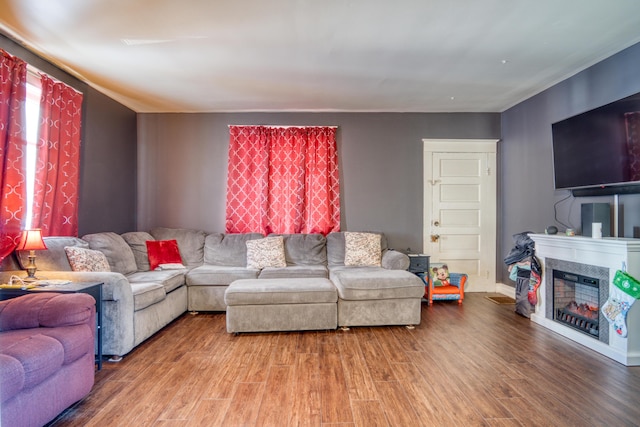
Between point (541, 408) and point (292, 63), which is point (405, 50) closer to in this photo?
point (292, 63)

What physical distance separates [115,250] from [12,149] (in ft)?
4.28

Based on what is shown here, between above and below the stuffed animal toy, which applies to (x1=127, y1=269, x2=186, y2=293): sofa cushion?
above

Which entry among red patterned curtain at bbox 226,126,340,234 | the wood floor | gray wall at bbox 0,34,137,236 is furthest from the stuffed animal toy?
gray wall at bbox 0,34,137,236

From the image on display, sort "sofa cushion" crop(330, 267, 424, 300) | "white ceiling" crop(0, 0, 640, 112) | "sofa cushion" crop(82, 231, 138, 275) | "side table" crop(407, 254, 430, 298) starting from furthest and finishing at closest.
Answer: "side table" crop(407, 254, 430, 298) → "sofa cushion" crop(82, 231, 138, 275) → "sofa cushion" crop(330, 267, 424, 300) → "white ceiling" crop(0, 0, 640, 112)

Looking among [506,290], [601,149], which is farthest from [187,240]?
[601,149]

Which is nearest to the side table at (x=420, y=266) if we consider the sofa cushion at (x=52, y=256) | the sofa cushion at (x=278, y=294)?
the sofa cushion at (x=278, y=294)

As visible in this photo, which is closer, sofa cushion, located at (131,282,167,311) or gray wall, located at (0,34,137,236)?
sofa cushion, located at (131,282,167,311)

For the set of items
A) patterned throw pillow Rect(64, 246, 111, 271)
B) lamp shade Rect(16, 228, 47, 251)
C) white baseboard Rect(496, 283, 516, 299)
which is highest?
lamp shade Rect(16, 228, 47, 251)

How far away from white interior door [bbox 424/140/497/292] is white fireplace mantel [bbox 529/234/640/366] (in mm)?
1377

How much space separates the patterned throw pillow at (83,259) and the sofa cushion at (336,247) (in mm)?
2480

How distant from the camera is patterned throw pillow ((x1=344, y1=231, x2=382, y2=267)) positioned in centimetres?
407

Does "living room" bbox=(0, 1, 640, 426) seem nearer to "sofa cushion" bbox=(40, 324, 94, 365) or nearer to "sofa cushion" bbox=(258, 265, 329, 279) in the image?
"sofa cushion" bbox=(258, 265, 329, 279)

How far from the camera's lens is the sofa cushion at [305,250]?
13.8 ft

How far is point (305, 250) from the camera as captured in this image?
4234 millimetres
